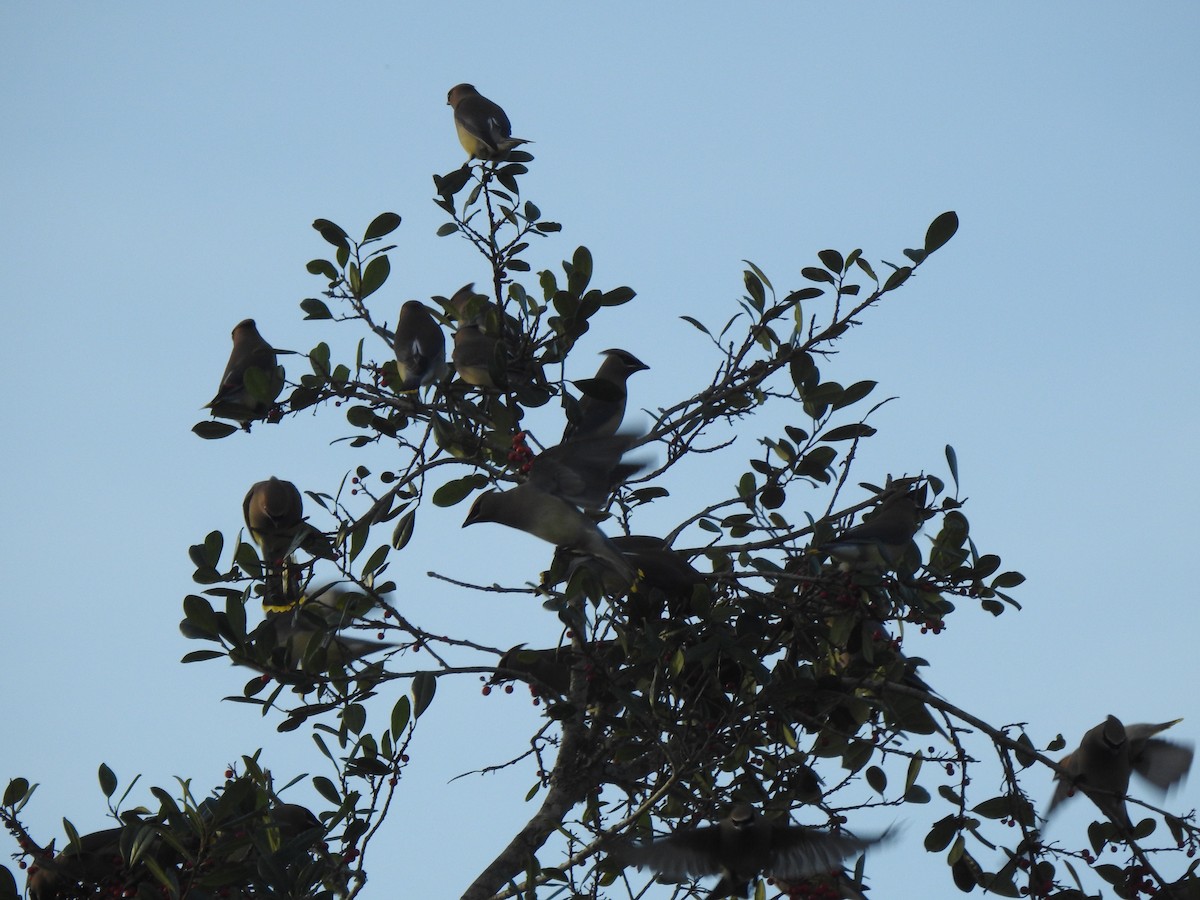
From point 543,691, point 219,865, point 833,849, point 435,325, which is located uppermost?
point 435,325

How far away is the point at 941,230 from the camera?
3.79 m

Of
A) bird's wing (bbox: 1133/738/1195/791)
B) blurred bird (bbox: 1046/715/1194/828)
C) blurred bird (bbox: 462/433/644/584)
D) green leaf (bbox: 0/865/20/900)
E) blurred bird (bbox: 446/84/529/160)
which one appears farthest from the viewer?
blurred bird (bbox: 446/84/529/160)

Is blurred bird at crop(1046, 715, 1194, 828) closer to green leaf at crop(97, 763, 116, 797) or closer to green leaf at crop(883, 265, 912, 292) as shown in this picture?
green leaf at crop(883, 265, 912, 292)

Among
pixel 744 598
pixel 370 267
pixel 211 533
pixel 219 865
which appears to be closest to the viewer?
pixel 219 865

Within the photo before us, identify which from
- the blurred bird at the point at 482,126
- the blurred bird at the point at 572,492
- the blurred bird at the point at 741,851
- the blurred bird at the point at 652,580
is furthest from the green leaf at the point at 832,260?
the blurred bird at the point at 741,851

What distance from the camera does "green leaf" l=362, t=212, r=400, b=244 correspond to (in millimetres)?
3967

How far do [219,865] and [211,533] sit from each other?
0.83 m

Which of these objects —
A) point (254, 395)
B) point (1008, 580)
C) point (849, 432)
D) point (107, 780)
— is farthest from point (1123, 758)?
point (107, 780)

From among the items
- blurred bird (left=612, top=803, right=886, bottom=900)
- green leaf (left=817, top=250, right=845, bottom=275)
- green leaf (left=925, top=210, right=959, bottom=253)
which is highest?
green leaf (left=817, top=250, right=845, bottom=275)

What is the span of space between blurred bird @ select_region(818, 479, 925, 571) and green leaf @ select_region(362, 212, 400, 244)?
5.08ft

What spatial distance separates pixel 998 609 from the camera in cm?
380

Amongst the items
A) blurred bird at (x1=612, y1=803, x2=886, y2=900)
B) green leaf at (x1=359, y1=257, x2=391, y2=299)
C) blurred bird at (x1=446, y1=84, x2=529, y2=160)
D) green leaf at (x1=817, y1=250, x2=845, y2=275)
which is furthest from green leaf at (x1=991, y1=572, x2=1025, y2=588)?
blurred bird at (x1=446, y1=84, x2=529, y2=160)

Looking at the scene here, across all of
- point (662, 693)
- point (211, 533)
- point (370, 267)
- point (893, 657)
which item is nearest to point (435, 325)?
point (370, 267)

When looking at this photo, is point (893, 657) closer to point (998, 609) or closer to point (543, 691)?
point (998, 609)
